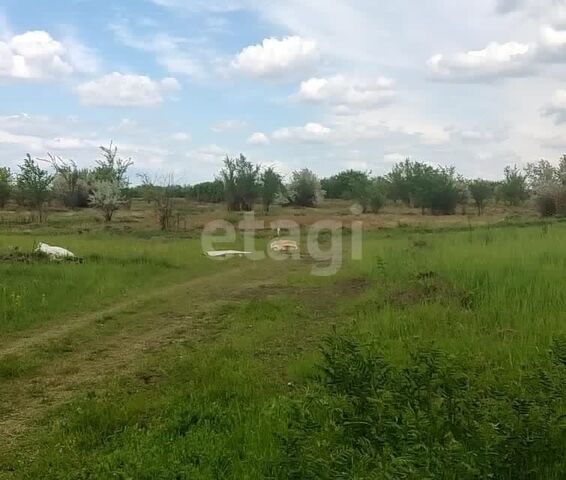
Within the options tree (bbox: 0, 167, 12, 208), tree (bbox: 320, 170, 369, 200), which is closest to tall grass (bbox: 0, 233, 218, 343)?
tree (bbox: 0, 167, 12, 208)

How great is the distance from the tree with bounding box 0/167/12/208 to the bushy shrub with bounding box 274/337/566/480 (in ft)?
106

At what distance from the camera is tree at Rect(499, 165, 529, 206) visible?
47.7m

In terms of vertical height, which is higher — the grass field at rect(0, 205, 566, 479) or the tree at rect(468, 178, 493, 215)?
the tree at rect(468, 178, 493, 215)

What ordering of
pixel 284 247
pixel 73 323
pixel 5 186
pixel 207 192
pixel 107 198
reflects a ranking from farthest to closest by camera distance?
pixel 207 192 → pixel 5 186 → pixel 107 198 → pixel 284 247 → pixel 73 323

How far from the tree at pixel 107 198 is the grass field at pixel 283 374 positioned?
18.7 m

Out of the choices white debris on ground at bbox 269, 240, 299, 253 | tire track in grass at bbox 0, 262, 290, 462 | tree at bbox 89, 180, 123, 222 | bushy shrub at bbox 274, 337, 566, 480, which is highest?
tree at bbox 89, 180, 123, 222

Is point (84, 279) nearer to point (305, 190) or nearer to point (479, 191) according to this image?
point (305, 190)

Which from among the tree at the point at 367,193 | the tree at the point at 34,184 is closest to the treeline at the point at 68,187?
the tree at the point at 34,184

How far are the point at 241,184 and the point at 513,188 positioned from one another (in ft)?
82.1

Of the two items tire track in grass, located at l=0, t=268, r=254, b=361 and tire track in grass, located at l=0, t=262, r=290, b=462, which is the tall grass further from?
tire track in grass, located at l=0, t=262, r=290, b=462

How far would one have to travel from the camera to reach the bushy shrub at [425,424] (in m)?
2.95

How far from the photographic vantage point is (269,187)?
36719 mm

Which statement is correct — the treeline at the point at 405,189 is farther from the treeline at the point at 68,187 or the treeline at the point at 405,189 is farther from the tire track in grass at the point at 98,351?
the tire track in grass at the point at 98,351

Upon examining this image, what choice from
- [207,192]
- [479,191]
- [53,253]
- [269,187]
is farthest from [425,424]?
[207,192]
